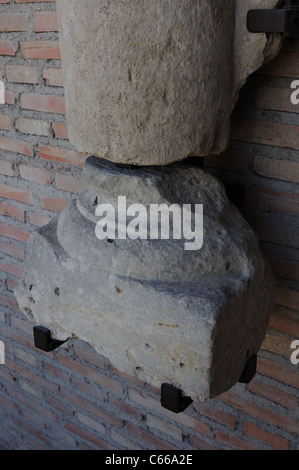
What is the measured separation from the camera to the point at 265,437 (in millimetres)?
2053

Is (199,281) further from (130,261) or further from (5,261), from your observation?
→ (5,261)

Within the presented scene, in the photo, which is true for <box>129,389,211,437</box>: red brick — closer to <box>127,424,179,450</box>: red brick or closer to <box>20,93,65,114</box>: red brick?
<box>127,424,179,450</box>: red brick

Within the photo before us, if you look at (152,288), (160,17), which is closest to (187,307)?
(152,288)

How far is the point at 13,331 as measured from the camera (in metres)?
2.80

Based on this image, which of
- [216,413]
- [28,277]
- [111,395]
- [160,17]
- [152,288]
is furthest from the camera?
[111,395]

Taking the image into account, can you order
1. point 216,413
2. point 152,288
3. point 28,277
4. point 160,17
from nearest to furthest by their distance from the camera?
point 160,17
point 152,288
point 28,277
point 216,413

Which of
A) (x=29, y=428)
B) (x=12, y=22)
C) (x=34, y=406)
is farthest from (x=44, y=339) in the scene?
(x=29, y=428)

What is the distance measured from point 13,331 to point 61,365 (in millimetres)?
345

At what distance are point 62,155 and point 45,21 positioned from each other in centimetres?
53

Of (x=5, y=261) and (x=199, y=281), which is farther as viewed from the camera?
(x=5, y=261)

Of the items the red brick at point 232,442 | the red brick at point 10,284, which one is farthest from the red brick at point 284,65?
the red brick at point 10,284

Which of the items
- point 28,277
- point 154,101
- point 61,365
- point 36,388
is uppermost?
point 154,101

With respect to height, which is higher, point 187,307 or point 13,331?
point 187,307

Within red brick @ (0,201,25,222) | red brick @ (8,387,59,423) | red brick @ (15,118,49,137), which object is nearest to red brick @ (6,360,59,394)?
red brick @ (8,387,59,423)
